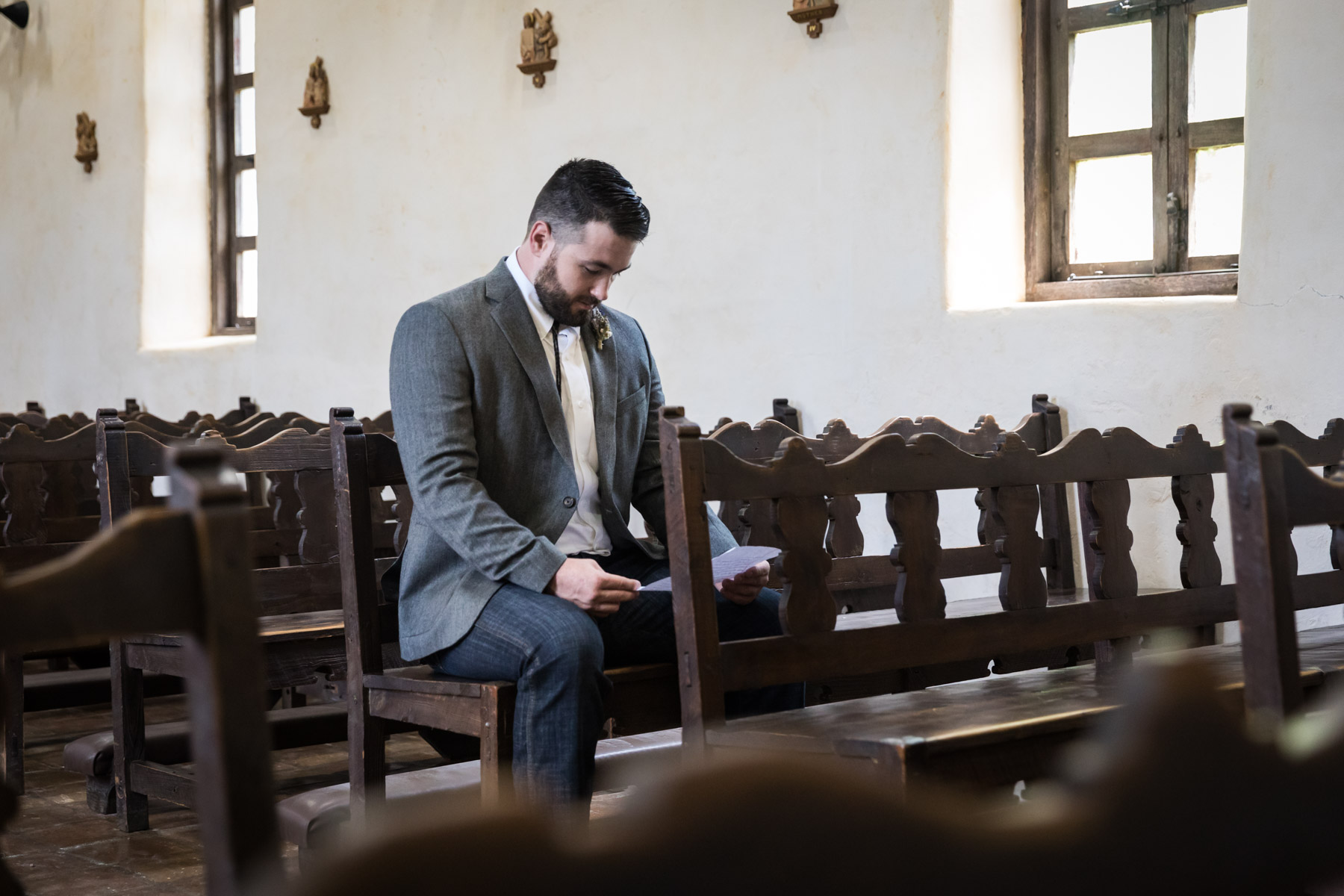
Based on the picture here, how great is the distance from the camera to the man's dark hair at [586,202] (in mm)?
2547

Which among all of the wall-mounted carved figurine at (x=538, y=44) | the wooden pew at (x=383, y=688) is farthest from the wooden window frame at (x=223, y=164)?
the wooden pew at (x=383, y=688)

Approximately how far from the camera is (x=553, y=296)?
2.57 metres

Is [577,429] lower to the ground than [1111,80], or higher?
lower

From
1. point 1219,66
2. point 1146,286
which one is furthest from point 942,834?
point 1219,66

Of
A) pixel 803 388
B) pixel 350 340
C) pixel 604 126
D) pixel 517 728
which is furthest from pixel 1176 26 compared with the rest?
pixel 350 340

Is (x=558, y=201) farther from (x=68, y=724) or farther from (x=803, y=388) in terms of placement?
(x=68, y=724)

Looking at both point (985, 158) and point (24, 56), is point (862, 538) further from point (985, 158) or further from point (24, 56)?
point (24, 56)

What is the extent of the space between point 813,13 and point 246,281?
185 inches

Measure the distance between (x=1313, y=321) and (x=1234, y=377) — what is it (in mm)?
270

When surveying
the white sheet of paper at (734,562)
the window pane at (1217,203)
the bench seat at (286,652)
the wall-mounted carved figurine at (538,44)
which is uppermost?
the wall-mounted carved figurine at (538,44)

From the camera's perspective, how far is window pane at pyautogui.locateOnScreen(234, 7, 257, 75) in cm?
822

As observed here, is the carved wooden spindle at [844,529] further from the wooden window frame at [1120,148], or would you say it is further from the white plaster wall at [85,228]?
the white plaster wall at [85,228]

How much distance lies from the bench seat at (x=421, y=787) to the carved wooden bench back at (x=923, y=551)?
472mm

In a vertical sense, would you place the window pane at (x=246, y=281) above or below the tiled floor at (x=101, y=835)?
above
